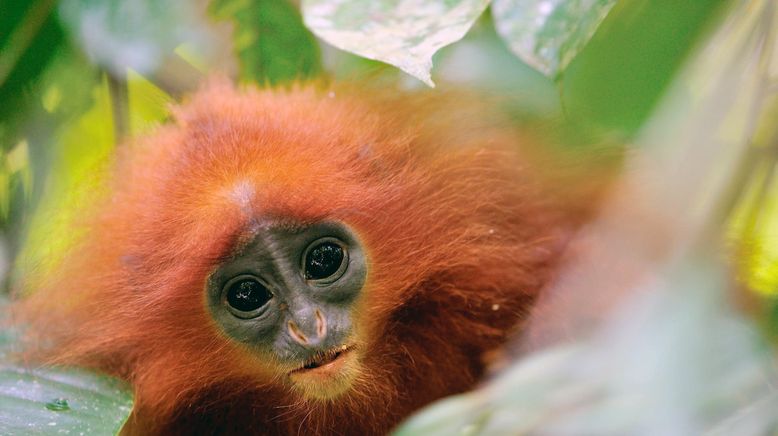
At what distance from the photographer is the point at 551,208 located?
2.50m

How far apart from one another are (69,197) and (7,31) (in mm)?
538

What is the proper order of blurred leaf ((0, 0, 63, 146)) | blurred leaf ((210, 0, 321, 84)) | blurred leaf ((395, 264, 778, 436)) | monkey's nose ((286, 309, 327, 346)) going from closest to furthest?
1. blurred leaf ((395, 264, 778, 436))
2. monkey's nose ((286, 309, 327, 346))
3. blurred leaf ((0, 0, 63, 146))
4. blurred leaf ((210, 0, 321, 84))

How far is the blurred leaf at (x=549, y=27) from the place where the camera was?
135 cm

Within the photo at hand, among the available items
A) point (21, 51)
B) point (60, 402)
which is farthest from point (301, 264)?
point (21, 51)

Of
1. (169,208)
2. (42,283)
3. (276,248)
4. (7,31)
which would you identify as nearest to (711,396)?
(276,248)

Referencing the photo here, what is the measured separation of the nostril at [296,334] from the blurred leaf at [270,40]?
94 cm

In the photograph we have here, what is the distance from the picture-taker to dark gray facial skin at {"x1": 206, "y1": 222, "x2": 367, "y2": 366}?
2.10 m

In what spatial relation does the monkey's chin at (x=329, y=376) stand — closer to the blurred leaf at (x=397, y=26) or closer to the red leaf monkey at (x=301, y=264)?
the red leaf monkey at (x=301, y=264)

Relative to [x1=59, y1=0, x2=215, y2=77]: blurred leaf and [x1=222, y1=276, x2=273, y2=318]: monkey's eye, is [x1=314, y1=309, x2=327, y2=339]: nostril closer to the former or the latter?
[x1=222, y1=276, x2=273, y2=318]: monkey's eye

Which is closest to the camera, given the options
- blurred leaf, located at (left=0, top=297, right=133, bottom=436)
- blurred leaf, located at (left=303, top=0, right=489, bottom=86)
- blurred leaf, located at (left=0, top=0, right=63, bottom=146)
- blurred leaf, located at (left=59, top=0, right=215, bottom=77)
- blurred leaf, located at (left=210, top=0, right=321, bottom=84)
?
blurred leaf, located at (left=303, top=0, right=489, bottom=86)

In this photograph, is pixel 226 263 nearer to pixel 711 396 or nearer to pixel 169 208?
pixel 169 208

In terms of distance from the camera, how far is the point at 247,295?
2.19 metres

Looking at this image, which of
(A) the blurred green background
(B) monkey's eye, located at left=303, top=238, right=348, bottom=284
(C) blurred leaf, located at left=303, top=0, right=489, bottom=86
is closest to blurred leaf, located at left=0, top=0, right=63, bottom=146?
(A) the blurred green background

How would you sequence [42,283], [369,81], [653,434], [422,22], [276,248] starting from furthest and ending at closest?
[369,81], [42,283], [276,248], [422,22], [653,434]
